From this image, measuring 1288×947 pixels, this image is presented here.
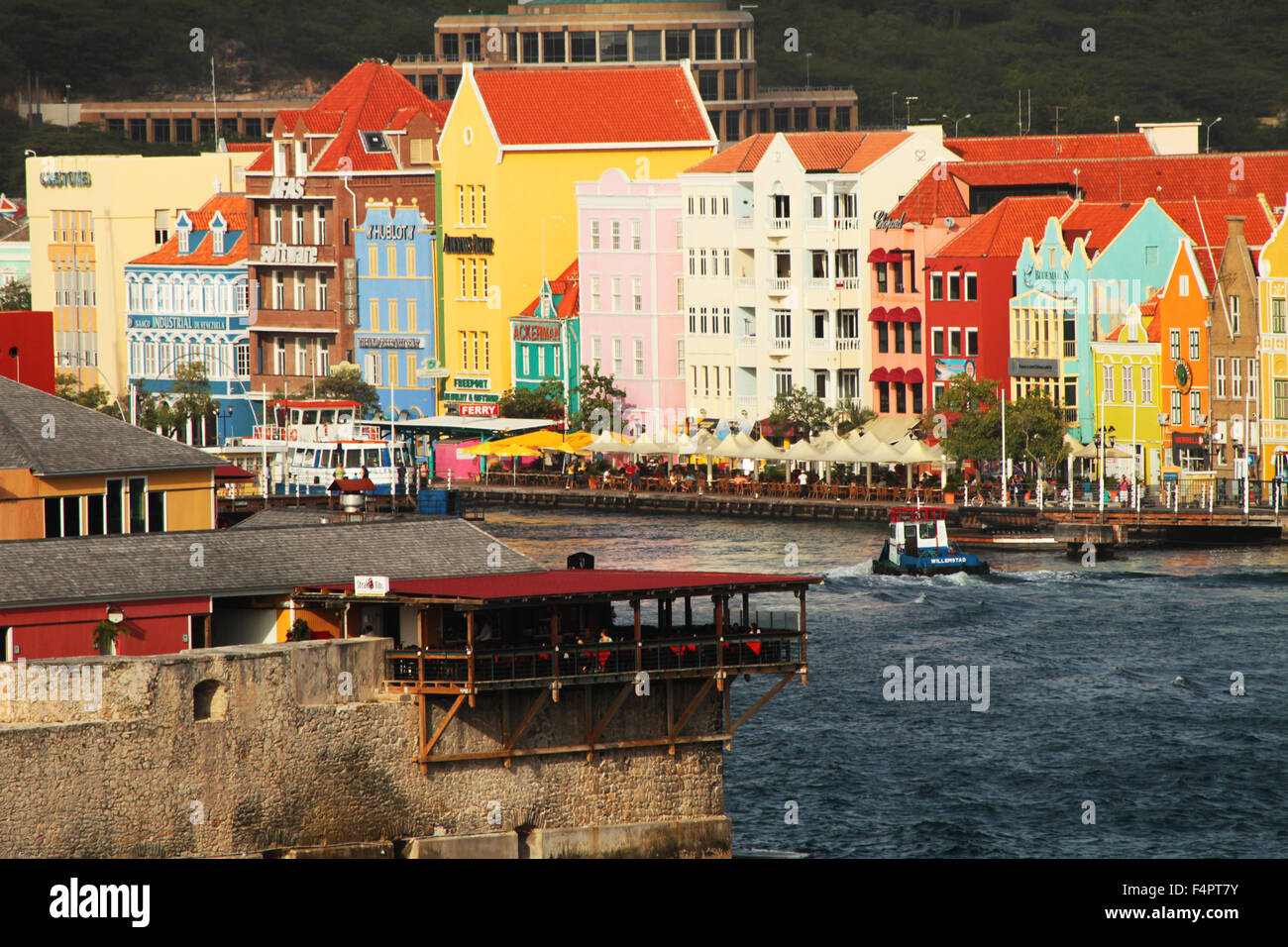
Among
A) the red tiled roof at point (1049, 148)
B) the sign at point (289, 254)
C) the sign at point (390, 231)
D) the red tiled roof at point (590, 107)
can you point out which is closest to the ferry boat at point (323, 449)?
the sign at point (390, 231)

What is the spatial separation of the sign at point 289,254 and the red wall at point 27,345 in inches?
4185

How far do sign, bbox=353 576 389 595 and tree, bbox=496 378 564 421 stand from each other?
104 m

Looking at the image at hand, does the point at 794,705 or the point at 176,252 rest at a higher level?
the point at 176,252

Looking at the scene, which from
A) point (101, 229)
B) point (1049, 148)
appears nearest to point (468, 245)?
point (101, 229)

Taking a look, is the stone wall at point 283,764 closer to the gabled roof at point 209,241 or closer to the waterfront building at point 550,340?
the waterfront building at point 550,340

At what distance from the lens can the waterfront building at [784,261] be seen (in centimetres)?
15062

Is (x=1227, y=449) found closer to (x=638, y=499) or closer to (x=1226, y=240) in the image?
(x=1226, y=240)

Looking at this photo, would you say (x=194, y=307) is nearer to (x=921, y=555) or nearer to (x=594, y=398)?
(x=594, y=398)

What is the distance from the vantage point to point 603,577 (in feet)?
190

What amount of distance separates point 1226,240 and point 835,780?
61.9 metres

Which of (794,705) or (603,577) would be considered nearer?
(603,577)

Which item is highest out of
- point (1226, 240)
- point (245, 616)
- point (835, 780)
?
point (1226, 240)

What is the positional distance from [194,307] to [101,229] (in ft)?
44.8
